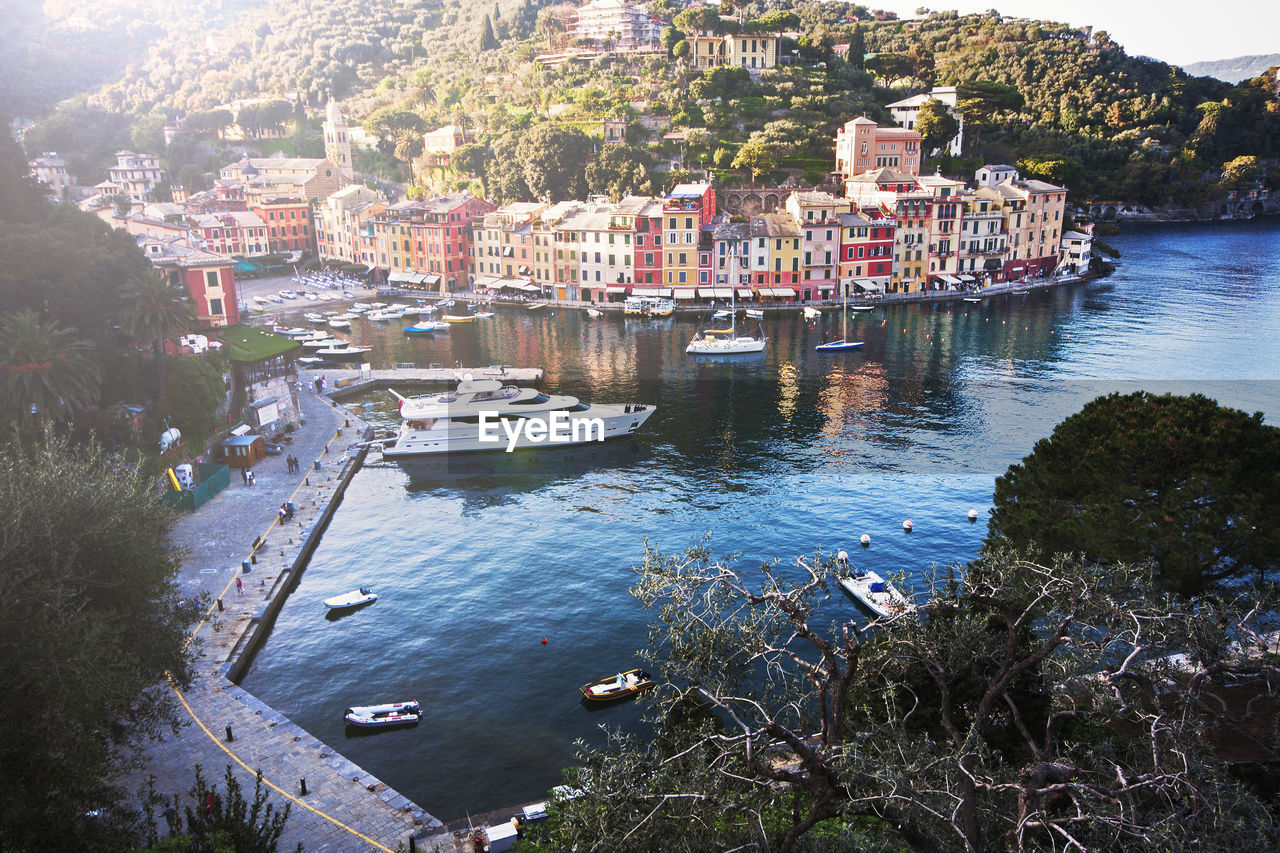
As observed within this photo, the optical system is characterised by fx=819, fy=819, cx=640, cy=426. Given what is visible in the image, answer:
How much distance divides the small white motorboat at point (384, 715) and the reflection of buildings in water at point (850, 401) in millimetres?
25875

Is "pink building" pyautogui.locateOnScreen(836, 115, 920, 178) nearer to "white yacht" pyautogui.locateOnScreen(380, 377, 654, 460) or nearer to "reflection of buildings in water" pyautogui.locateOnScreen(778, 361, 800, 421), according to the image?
"reflection of buildings in water" pyautogui.locateOnScreen(778, 361, 800, 421)

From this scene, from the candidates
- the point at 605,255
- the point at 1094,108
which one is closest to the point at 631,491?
the point at 605,255

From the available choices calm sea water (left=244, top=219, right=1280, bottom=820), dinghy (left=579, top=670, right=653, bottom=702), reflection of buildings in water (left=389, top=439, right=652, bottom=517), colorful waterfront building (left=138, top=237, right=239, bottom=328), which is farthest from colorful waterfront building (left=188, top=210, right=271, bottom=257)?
dinghy (left=579, top=670, right=653, bottom=702)

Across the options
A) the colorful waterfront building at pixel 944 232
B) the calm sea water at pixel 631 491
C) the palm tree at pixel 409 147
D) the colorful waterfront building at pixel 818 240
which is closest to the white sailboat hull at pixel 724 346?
the calm sea water at pixel 631 491

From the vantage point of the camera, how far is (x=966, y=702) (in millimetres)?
15695

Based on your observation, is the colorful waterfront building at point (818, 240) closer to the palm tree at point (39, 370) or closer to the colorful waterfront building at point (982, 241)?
the colorful waterfront building at point (982, 241)

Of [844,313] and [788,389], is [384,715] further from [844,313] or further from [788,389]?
[844,313]

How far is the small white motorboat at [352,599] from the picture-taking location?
2755 cm

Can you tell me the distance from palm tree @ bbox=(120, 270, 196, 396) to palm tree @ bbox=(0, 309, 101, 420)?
5.20m

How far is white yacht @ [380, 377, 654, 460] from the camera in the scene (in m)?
42.2

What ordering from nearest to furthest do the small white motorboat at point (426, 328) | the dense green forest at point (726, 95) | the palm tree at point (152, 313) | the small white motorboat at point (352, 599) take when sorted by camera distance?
the small white motorboat at point (352, 599) < the palm tree at point (152, 313) < the small white motorboat at point (426, 328) < the dense green forest at point (726, 95)

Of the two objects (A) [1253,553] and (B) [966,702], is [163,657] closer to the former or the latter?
(B) [966,702]

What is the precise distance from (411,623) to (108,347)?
2119 centimetres

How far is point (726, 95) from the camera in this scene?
343ft
